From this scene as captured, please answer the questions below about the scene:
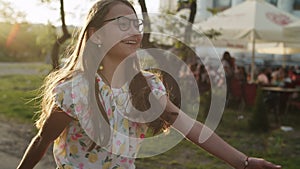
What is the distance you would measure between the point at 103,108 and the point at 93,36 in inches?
10.3

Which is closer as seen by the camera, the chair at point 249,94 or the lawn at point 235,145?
the lawn at point 235,145

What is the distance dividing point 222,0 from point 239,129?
113 ft

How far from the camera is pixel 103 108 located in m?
1.60

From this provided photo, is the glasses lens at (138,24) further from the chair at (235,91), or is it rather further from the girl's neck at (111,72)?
the chair at (235,91)

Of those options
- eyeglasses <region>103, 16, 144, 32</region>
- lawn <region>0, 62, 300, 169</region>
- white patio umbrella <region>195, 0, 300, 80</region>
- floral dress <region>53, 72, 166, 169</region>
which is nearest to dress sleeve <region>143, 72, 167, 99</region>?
floral dress <region>53, 72, 166, 169</region>

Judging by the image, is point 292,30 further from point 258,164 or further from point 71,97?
point 71,97

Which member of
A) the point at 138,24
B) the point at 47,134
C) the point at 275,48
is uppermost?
the point at 138,24

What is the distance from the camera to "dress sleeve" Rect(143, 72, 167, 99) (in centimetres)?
173

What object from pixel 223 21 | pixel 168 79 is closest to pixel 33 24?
pixel 223 21

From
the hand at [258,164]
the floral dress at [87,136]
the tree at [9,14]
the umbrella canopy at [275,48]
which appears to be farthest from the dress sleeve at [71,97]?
the umbrella canopy at [275,48]

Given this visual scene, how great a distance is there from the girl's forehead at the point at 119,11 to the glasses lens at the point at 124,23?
0.07 ft

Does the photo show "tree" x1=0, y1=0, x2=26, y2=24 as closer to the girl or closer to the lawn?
the lawn

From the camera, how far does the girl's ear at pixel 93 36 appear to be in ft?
5.41

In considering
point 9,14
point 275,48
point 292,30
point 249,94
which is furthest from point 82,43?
point 275,48
